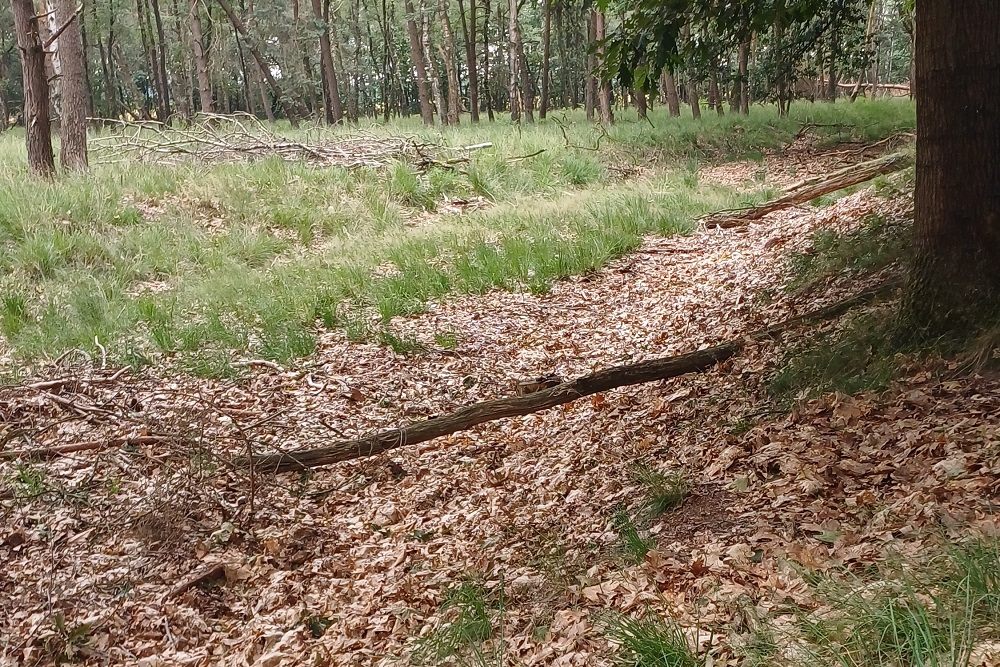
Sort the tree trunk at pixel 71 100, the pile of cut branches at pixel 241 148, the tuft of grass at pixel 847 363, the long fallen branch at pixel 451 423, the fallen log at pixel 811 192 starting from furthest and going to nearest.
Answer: the pile of cut branches at pixel 241 148 < the tree trunk at pixel 71 100 < the fallen log at pixel 811 192 < the long fallen branch at pixel 451 423 < the tuft of grass at pixel 847 363

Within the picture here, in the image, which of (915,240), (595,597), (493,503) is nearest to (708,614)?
(595,597)

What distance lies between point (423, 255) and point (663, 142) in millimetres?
8687

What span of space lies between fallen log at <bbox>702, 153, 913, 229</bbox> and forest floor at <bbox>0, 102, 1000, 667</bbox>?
3040 millimetres

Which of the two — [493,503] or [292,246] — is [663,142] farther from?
[493,503]

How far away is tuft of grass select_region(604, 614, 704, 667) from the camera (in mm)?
2424

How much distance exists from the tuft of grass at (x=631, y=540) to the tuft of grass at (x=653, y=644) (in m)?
0.58

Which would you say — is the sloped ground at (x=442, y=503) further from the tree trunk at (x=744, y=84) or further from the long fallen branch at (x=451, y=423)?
the tree trunk at (x=744, y=84)

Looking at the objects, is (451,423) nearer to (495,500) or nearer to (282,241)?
(495,500)

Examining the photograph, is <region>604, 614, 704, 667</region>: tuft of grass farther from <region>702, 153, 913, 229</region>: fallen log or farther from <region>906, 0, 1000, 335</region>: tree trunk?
<region>702, 153, 913, 229</region>: fallen log

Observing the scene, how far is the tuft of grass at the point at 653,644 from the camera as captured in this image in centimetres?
242

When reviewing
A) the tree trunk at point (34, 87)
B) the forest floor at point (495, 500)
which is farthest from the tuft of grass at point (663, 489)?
the tree trunk at point (34, 87)

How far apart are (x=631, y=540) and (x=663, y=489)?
49 cm

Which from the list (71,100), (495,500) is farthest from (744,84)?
(495,500)

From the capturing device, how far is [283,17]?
100ft
